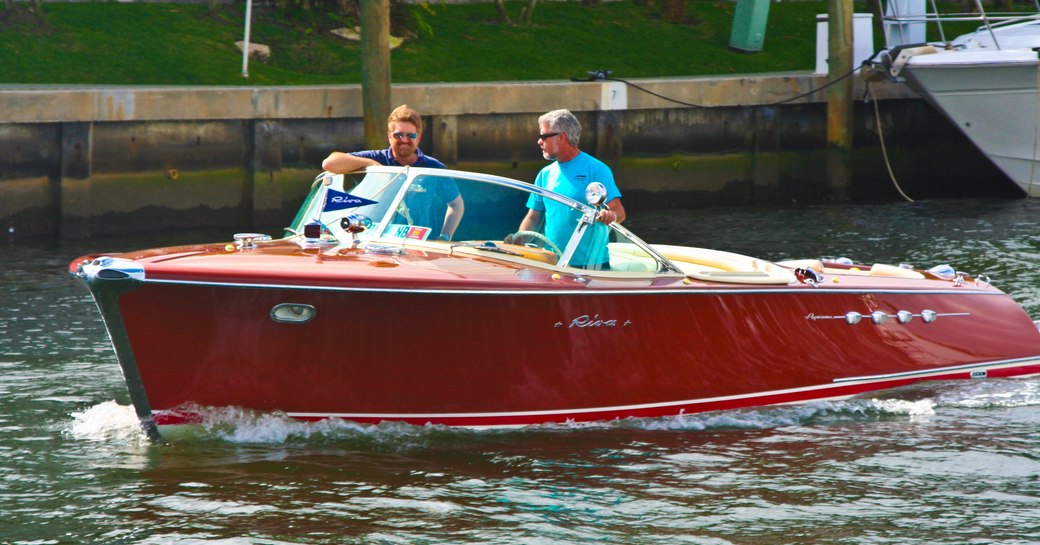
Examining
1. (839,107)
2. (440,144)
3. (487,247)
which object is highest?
(839,107)

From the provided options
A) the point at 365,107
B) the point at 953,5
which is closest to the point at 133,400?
the point at 365,107

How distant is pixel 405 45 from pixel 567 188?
15361 mm

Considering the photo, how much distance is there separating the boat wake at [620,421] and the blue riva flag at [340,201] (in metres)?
1.29

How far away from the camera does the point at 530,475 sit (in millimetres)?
7059

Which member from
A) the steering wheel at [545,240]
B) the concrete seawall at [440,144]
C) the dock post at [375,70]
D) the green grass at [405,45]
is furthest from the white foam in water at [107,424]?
the green grass at [405,45]

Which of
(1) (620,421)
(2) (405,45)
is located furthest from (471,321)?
(2) (405,45)

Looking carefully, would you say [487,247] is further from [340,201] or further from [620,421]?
[620,421]

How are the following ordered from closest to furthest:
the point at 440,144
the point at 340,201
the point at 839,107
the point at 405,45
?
the point at 340,201 < the point at 440,144 < the point at 839,107 < the point at 405,45

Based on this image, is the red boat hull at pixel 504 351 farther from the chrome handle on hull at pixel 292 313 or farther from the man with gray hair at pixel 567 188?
the man with gray hair at pixel 567 188

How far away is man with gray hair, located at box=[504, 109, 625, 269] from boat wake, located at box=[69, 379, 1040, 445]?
1.07 m

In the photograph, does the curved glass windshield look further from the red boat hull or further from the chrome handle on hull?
the chrome handle on hull

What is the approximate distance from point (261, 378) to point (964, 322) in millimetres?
4849

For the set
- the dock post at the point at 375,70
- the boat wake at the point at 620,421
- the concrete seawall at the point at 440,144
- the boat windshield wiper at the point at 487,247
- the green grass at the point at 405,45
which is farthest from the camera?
the green grass at the point at 405,45

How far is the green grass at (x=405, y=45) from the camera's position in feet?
63.4
